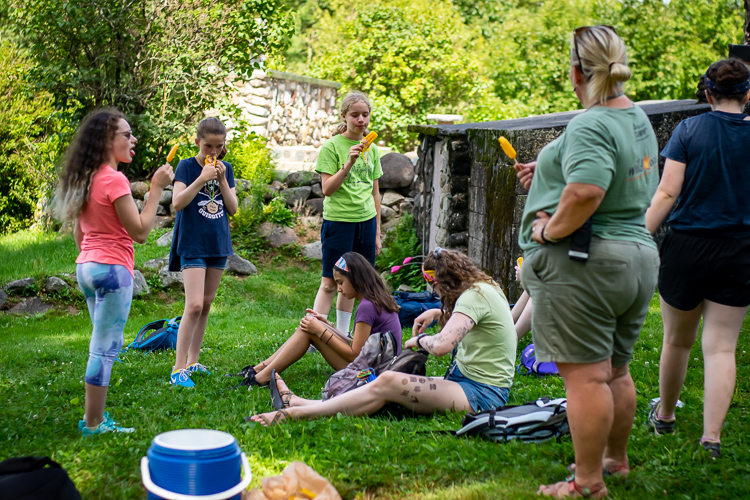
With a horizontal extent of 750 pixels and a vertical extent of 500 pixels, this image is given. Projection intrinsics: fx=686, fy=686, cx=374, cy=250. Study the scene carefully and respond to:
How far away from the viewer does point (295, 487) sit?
261cm

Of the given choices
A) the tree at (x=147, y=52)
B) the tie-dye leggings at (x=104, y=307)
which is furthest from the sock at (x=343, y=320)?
the tree at (x=147, y=52)

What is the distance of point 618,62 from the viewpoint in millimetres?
2426

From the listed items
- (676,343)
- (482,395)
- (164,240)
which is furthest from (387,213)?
(676,343)

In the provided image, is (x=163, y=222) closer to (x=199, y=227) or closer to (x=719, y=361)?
(x=199, y=227)

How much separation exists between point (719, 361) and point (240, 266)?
7.97 meters

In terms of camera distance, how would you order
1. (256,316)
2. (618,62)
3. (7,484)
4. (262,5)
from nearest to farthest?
(7,484), (618,62), (256,316), (262,5)

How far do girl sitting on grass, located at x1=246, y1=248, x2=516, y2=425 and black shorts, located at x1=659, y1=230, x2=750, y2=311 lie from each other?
3.03ft

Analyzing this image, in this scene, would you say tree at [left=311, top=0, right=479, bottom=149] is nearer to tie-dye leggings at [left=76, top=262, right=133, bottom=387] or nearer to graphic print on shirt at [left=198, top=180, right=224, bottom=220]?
graphic print on shirt at [left=198, top=180, right=224, bottom=220]

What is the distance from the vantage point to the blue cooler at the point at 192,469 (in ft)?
7.57

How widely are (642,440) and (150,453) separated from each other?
231 cm

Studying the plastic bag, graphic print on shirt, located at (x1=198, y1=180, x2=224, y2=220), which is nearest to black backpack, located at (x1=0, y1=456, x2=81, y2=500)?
the plastic bag

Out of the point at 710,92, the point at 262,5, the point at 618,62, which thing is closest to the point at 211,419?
the point at 618,62

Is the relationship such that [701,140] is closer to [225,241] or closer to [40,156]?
[225,241]

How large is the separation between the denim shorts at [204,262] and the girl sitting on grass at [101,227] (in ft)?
3.99
